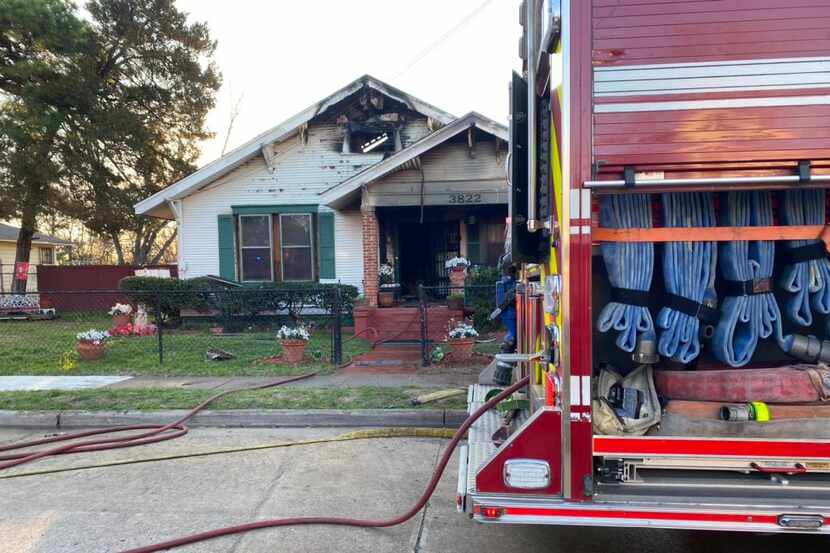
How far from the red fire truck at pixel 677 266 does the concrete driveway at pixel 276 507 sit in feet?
2.86

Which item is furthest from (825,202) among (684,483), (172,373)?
(172,373)

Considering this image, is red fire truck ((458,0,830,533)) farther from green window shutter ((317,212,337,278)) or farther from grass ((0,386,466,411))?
green window shutter ((317,212,337,278))

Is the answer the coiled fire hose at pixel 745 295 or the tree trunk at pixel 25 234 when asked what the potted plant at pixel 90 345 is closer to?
the coiled fire hose at pixel 745 295

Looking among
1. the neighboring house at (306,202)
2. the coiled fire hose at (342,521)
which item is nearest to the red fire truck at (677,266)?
the coiled fire hose at (342,521)

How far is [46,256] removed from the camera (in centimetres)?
3409

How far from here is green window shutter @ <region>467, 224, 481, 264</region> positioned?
41.3ft

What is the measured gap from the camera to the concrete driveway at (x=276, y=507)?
328 centimetres

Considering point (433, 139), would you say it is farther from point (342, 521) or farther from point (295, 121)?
point (342, 521)

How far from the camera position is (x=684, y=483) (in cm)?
254

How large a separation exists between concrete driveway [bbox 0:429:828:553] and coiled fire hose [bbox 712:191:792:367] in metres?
1.30

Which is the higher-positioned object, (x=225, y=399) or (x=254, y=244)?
(x=254, y=244)

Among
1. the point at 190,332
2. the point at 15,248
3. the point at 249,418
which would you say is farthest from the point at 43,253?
the point at 249,418

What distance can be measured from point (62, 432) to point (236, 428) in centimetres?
188

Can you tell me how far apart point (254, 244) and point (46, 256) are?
28.1 m
